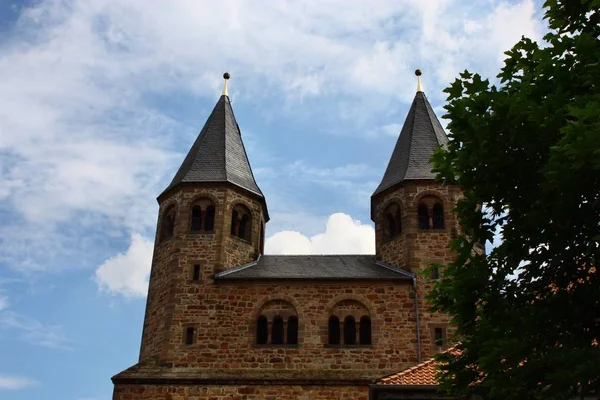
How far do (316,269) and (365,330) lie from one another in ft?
9.45

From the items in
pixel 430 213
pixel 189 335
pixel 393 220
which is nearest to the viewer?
pixel 189 335

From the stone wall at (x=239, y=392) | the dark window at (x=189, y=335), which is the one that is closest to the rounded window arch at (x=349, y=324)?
the stone wall at (x=239, y=392)

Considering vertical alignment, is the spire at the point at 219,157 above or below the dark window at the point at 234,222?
above

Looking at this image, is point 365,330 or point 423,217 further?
point 423,217

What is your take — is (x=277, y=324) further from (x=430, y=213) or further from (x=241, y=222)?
(x=430, y=213)

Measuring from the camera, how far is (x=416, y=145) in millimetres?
25078

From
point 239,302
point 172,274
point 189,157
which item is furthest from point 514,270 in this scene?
point 189,157

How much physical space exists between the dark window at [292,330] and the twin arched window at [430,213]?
5.45m

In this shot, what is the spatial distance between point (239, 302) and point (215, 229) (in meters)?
2.87

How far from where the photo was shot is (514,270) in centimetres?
828

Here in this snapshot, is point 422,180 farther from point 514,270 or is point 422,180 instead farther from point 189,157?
point 514,270

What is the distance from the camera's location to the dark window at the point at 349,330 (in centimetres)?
2006

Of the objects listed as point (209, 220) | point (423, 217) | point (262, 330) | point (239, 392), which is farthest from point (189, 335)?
point (423, 217)

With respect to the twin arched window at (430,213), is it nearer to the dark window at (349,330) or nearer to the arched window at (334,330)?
the dark window at (349,330)
